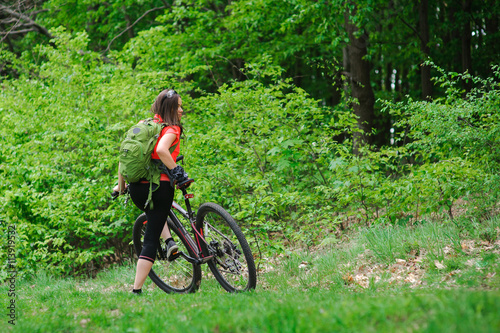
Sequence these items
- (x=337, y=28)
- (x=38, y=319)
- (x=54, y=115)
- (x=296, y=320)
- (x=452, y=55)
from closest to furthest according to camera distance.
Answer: (x=296, y=320) → (x=38, y=319) → (x=54, y=115) → (x=337, y=28) → (x=452, y=55)

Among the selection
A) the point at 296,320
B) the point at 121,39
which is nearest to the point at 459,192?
the point at 296,320

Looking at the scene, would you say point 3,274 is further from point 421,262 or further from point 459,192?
point 459,192

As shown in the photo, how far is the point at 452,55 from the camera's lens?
15297 millimetres

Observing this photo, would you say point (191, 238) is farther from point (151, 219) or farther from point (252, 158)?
point (252, 158)

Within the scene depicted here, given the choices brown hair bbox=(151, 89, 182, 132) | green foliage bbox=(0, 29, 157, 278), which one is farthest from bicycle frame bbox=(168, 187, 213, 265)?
green foliage bbox=(0, 29, 157, 278)

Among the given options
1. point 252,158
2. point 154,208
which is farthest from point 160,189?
point 252,158

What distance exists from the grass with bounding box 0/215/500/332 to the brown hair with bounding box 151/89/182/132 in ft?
5.93

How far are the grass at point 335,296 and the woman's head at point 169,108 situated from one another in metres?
1.82

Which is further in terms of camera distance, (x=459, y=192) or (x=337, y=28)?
(x=337, y=28)

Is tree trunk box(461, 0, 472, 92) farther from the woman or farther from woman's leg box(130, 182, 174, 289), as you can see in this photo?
woman's leg box(130, 182, 174, 289)

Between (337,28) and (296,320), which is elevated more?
(337,28)

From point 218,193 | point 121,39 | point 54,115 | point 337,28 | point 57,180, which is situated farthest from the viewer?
point 121,39

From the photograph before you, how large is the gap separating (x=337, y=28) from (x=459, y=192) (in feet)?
19.5

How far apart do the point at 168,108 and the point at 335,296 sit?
97.3 inches
